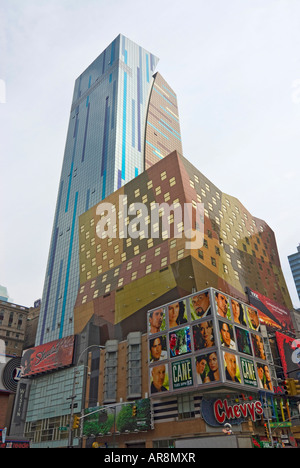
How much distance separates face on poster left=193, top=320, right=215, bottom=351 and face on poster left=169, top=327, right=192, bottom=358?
1387 mm

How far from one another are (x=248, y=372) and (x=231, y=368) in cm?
540

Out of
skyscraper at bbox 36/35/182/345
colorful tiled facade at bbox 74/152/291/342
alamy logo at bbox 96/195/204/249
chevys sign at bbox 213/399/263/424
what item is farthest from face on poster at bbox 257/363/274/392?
skyscraper at bbox 36/35/182/345

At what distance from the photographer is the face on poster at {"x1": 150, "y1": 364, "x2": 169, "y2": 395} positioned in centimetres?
5650

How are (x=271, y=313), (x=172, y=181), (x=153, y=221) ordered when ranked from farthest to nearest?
(x=271, y=313) → (x=172, y=181) → (x=153, y=221)

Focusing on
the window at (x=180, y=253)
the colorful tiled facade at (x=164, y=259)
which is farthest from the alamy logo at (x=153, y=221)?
the window at (x=180, y=253)

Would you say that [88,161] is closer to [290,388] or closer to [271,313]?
[271,313]

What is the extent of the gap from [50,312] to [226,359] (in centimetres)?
5837

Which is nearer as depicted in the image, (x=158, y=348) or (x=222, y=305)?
(x=222, y=305)

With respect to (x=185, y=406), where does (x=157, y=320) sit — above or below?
above

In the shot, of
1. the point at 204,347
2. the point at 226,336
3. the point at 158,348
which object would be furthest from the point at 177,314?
the point at 226,336

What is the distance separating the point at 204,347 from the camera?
54.2 m

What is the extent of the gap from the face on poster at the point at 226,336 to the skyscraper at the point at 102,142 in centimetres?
4472
